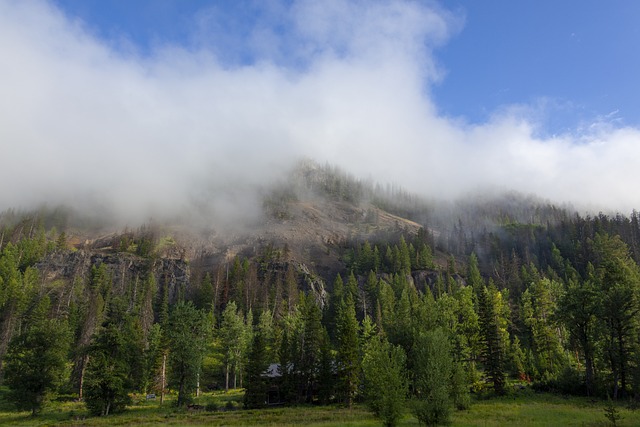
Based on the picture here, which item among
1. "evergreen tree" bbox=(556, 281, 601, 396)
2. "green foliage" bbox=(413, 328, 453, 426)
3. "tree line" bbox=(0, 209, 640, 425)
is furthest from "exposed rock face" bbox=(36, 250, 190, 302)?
"evergreen tree" bbox=(556, 281, 601, 396)

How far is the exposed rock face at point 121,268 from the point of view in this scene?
135 metres

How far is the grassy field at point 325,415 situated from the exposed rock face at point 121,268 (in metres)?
77.1

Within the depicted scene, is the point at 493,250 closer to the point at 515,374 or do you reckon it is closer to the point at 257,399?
the point at 515,374

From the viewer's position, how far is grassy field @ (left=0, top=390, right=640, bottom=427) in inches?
1431

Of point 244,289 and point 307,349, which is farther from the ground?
point 244,289

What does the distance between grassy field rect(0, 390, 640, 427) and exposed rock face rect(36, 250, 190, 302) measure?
7707 cm

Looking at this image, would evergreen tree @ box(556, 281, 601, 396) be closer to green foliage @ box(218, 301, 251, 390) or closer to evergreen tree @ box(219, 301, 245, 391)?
green foliage @ box(218, 301, 251, 390)

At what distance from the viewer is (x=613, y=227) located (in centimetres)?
16112

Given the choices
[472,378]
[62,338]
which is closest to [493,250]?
[472,378]

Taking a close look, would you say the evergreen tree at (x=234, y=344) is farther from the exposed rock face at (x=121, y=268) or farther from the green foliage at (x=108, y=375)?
the exposed rock face at (x=121, y=268)

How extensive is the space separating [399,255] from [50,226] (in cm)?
16545

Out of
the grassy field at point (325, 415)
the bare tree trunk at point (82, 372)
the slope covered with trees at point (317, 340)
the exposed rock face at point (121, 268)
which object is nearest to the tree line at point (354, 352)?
the slope covered with trees at point (317, 340)

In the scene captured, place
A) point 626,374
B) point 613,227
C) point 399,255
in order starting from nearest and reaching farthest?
point 626,374, point 399,255, point 613,227

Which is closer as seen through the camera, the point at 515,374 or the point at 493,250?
the point at 515,374
